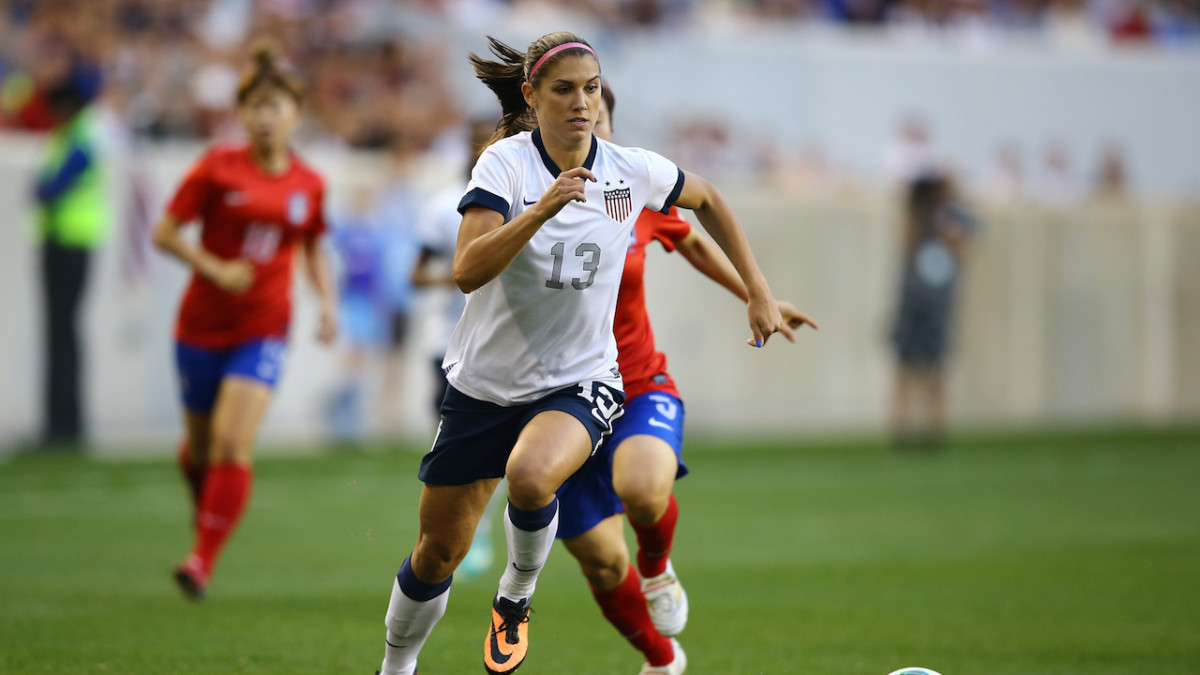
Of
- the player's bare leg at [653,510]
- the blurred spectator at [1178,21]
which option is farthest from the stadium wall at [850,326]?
the player's bare leg at [653,510]

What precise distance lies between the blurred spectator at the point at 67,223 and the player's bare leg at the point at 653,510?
32.6 feet

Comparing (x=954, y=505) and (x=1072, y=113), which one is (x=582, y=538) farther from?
(x=1072, y=113)

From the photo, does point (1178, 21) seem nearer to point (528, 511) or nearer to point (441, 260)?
point (441, 260)

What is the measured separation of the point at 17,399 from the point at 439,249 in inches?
317

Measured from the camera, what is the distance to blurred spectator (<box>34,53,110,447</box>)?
14578 mm

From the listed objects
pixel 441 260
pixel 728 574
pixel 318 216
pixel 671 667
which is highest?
pixel 318 216

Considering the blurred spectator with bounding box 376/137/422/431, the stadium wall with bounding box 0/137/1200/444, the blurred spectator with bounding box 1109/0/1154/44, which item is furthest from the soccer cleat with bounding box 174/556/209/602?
the blurred spectator with bounding box 1109/0/1154/44

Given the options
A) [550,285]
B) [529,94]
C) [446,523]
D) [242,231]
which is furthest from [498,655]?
[242,231]

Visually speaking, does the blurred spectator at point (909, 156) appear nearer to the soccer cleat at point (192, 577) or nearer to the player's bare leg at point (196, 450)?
the player's bare leg at point (196, 450)

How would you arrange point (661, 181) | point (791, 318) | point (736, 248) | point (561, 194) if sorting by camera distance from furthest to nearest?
point (791, 318)
point (736, 248)
point (661, 181)
point (561, 194)

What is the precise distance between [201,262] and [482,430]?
11.3 ft

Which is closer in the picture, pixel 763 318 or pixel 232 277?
pixel 763 318

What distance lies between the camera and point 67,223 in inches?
590

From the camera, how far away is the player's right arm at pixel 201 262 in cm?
824
